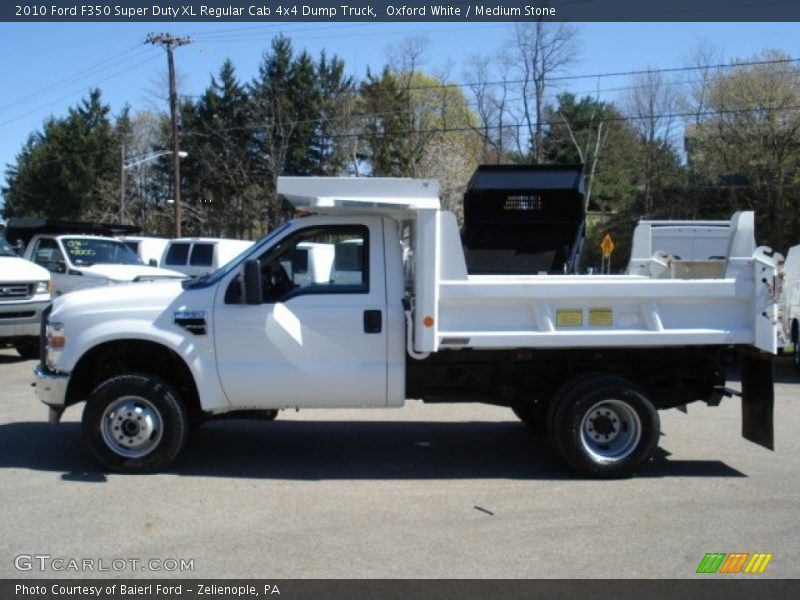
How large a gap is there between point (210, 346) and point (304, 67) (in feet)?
165

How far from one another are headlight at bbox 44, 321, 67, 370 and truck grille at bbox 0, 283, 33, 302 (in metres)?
6.65

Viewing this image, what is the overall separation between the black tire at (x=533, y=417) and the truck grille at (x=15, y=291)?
8461 mm

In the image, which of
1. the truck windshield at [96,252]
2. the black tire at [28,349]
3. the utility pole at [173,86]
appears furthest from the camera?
the utility pole at [173,86]

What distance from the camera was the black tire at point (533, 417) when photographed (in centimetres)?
823

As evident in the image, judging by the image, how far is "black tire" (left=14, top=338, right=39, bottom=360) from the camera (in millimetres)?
13689

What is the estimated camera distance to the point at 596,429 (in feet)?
22.9

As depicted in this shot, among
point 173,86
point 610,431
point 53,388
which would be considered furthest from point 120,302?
point 173,86

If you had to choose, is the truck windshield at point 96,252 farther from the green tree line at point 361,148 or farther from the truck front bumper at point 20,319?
the green tree line at point 361,148

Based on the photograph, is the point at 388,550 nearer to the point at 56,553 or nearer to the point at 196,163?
the point at 56,553

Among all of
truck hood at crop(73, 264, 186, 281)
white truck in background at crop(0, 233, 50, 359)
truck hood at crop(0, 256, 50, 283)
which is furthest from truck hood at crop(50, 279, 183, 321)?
truck hood at crop(73, 264, 186, 281)

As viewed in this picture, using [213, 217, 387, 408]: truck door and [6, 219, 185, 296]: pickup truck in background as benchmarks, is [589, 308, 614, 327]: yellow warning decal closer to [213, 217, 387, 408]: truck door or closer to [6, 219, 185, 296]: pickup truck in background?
[213, 217, 387, 408]: truck door

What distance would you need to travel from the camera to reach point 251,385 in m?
6.83

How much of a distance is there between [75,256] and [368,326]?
1121 centimetres

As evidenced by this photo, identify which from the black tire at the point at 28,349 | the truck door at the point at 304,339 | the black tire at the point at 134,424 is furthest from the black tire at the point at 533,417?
the black tire at the point at 28,349
